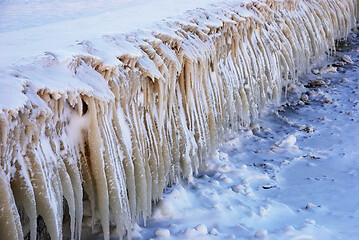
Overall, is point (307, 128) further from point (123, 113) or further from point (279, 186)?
point (123, 113)

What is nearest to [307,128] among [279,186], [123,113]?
[279,186]

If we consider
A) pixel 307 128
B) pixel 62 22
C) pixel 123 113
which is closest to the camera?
pixel 123 113

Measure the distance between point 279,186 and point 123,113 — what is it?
108 cm

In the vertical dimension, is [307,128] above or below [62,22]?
below

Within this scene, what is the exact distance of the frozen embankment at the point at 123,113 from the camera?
128cm

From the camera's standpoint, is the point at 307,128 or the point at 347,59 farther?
the point at 347,59

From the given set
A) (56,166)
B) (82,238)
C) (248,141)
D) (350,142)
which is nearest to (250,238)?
(82,238)

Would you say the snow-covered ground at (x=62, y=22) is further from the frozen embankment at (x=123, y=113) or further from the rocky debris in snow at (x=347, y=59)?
the rocky debris in snow at (x=347, y=59)

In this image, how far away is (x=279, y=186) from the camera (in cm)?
244

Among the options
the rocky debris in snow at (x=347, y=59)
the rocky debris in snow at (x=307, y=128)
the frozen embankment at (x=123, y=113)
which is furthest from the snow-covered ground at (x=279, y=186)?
the rocky debris in snow at (x=347, y=59)

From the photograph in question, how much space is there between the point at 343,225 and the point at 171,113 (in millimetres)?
993

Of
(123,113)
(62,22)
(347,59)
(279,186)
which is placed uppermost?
(62,22)

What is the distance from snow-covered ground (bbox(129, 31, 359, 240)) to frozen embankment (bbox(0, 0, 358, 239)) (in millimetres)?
145

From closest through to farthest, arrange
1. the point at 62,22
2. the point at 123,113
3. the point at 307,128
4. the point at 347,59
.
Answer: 1. the point at 123,113
2. the point at 62,22
3. the point at 307,128
4. the point at 347,59
